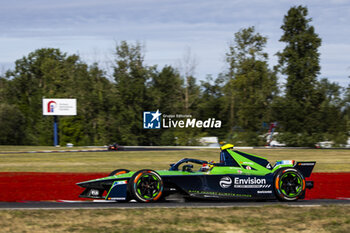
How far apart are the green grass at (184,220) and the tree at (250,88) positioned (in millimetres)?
36539

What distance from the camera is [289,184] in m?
10.1

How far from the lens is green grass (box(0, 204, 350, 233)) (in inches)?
279

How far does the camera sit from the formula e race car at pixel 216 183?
9438 mm

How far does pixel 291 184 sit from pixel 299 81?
37.1 metres

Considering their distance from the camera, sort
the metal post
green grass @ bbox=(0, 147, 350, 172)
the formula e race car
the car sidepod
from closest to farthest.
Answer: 1. the formula e race car
2. the car sidepod
3. green grass @ bbox=(0, 147, 350, 172)
4. the metal post

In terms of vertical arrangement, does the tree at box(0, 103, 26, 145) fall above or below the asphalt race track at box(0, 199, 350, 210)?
above

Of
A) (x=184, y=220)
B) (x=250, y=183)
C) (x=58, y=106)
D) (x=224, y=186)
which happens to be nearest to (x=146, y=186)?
(x=224, y=186)

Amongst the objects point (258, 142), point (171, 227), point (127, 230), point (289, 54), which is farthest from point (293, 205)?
point (289, 54)

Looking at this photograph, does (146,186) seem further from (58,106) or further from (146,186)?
(58,106)

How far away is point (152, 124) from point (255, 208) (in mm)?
42879

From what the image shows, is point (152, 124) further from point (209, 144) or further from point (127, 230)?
point (127, 230)

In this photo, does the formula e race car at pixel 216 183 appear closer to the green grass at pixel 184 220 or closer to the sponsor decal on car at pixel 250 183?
the sponsor decal on car at pixel 250 183

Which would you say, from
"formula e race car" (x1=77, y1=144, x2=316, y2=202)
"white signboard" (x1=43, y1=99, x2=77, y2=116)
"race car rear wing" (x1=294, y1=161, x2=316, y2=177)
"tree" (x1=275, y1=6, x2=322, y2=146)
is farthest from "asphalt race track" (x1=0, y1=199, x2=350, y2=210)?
"white signboard" (x1=43, y1=99, x2=77, y2=116)

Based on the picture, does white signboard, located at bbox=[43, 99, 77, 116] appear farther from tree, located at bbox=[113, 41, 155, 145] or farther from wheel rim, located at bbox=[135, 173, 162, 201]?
wheel rim, located at bbox=[135, 173, 162, 201]
